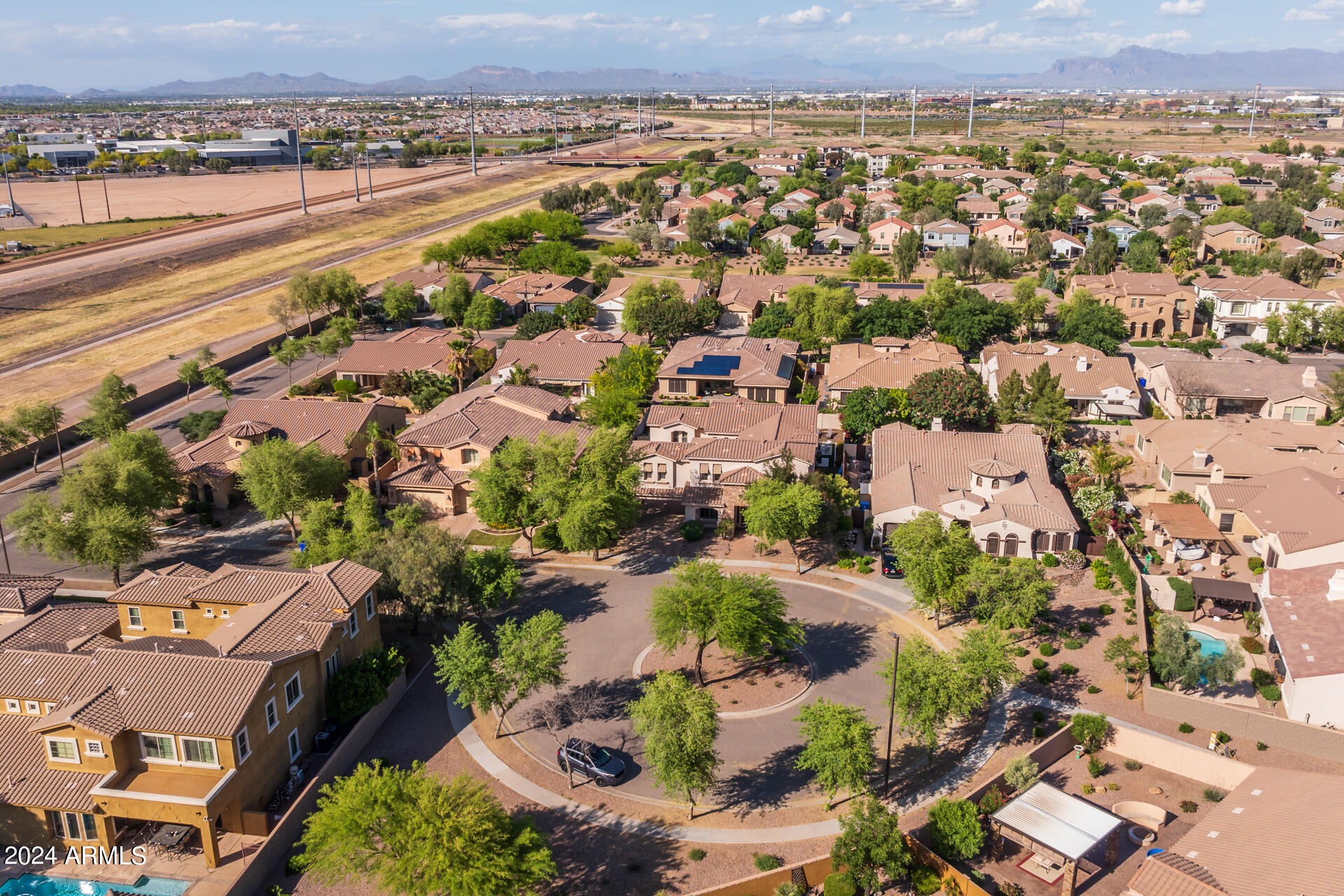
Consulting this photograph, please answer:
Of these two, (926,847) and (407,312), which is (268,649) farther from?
(407,312)

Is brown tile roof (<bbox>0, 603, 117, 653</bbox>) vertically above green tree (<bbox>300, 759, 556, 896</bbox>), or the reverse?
brown tile roof (<bbox>0, 603, 117, 653</bbox>)

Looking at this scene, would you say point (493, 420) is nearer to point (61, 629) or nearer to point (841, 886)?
point (61, 629)

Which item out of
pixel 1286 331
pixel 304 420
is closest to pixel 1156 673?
pixel 304 420

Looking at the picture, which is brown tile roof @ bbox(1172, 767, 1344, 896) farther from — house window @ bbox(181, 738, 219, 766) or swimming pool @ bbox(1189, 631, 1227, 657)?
house window @ bbox(181, 738, 219, 766)

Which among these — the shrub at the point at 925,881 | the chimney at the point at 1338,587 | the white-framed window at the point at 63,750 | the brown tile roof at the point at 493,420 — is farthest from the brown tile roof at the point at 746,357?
the white-framed window at the point at 63,750

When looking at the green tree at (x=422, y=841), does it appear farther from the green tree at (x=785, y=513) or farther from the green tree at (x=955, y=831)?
the green tree at (x=785, y=513)

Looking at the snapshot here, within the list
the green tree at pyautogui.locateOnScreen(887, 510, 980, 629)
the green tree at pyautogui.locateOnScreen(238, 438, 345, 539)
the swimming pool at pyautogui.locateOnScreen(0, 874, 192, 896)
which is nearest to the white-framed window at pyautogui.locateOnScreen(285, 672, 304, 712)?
the swimming pool at pyautogui.locateOnScreen(0, 874, 192, 896)

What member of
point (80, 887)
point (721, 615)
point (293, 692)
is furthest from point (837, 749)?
point (80, 887)
